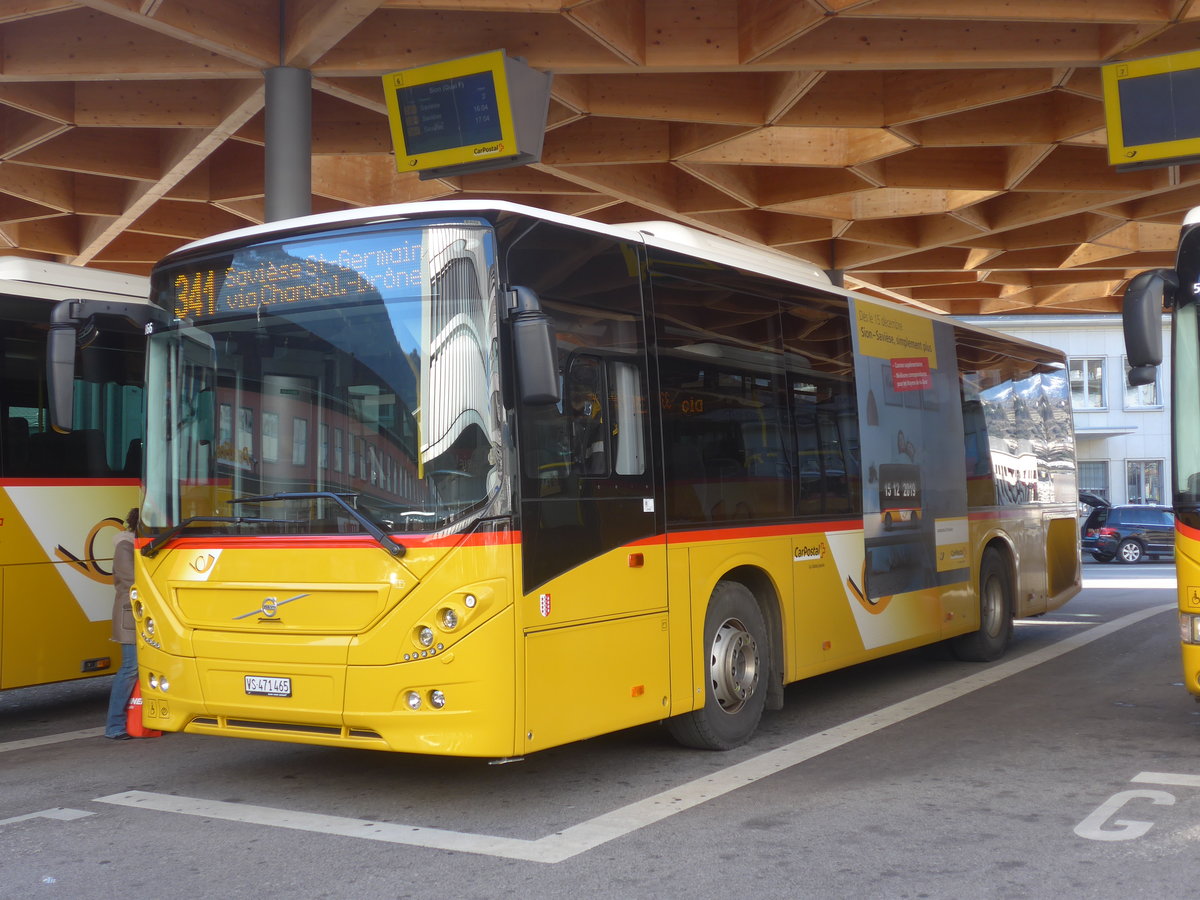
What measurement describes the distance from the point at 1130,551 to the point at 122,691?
100 feet

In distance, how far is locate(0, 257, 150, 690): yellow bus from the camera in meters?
9.47

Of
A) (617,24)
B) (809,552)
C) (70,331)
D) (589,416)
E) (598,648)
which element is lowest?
(598,648)

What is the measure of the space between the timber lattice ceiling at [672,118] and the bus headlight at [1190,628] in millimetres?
5902

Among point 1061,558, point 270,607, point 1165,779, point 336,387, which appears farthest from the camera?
point 1061,558

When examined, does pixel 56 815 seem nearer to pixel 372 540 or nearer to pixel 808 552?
pixel 372 540

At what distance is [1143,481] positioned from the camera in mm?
48094

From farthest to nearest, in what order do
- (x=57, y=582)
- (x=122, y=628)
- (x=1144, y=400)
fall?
(x=1144, y=400), (x=57, y=582), (x=122, y=628)

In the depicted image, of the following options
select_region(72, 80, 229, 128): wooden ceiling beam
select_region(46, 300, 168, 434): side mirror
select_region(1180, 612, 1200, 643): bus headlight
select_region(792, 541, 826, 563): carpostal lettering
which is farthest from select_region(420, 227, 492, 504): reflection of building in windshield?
select_region(72, 80, 229, 128): wooden ceiling beam

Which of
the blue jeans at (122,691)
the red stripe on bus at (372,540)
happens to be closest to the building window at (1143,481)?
the red stripe on bus at (372,540)

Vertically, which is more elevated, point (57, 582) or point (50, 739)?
point (57, 582)

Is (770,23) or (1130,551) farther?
(1130,551)

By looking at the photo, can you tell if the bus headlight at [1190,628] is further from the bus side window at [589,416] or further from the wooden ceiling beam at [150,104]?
the wooden ceiling beam at [150,104]

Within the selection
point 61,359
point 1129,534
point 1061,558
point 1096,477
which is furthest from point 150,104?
point 1096,477

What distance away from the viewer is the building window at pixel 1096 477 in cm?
4819
